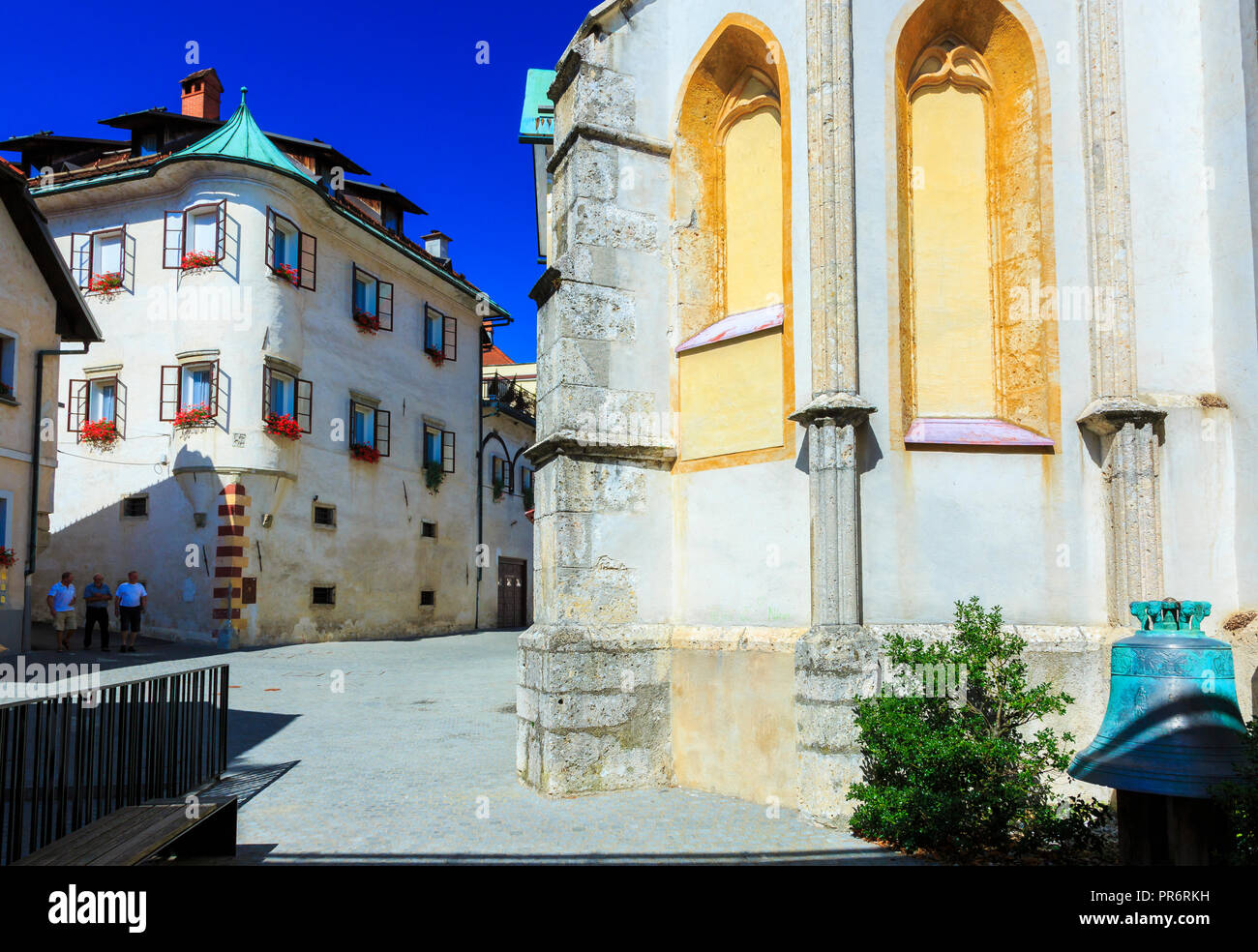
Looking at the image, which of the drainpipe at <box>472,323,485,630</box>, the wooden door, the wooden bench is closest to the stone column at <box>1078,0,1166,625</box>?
the wooden bench

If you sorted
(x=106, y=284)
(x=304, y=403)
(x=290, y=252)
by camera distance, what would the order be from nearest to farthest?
(x=106, y=284)
(x=290, y=252)
(x=304, y=403)

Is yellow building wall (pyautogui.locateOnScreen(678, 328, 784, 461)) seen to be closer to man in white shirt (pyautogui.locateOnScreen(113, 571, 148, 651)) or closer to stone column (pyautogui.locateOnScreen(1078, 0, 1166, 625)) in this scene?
stone column (pyautogui.locateOnScreen(1078, 0, 1166, 625))

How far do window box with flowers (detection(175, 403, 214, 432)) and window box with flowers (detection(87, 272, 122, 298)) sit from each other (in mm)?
3810

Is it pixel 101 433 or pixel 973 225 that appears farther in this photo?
pixel 101 433

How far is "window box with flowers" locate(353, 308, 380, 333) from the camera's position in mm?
25281

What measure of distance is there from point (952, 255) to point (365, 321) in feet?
66.5

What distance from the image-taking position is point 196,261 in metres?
21.4

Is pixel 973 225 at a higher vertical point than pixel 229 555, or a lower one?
higher

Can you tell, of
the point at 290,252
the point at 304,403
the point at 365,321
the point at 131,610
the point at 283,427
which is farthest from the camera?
the point at 365,321

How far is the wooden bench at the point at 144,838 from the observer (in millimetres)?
4383

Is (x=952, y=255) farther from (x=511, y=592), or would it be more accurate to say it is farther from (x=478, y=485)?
(x=511, y=592)

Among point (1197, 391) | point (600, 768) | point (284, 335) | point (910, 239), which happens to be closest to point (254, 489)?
point (284, 335)

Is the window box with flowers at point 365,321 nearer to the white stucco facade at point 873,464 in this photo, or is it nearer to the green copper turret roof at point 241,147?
the green copper turret roof at point 241,147

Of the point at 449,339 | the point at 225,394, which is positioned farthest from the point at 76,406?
the point at 449,339
